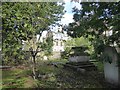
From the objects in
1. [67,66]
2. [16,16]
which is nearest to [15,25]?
[16,16]

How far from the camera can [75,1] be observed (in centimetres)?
1038

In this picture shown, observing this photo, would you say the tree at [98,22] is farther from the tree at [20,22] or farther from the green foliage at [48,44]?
the tree at [20,22]

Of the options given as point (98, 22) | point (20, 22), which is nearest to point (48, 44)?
point (20, 22)

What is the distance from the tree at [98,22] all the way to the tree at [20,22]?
5.99 feet

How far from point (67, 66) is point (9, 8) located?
8870 mm

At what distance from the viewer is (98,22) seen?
368 inches

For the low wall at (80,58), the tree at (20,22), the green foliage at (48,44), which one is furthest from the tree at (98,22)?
the low wall at (80,58)

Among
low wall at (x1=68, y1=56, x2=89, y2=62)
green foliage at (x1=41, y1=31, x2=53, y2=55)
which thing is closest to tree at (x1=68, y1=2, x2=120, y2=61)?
green foliage at (x1=41, y1=31, x2=53, y2=55)

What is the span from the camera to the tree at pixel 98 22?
8570 mm

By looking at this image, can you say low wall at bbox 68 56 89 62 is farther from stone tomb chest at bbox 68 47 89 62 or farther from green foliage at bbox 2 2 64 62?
green foliage at bbox 2 2 64 62

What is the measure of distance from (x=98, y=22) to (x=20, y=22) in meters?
3.72

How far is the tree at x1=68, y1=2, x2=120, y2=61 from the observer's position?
337 inches

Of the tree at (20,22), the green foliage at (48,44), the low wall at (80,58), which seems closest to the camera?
the tree at (20,22)

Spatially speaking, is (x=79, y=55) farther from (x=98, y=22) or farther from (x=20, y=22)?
(x=20, y=22)
